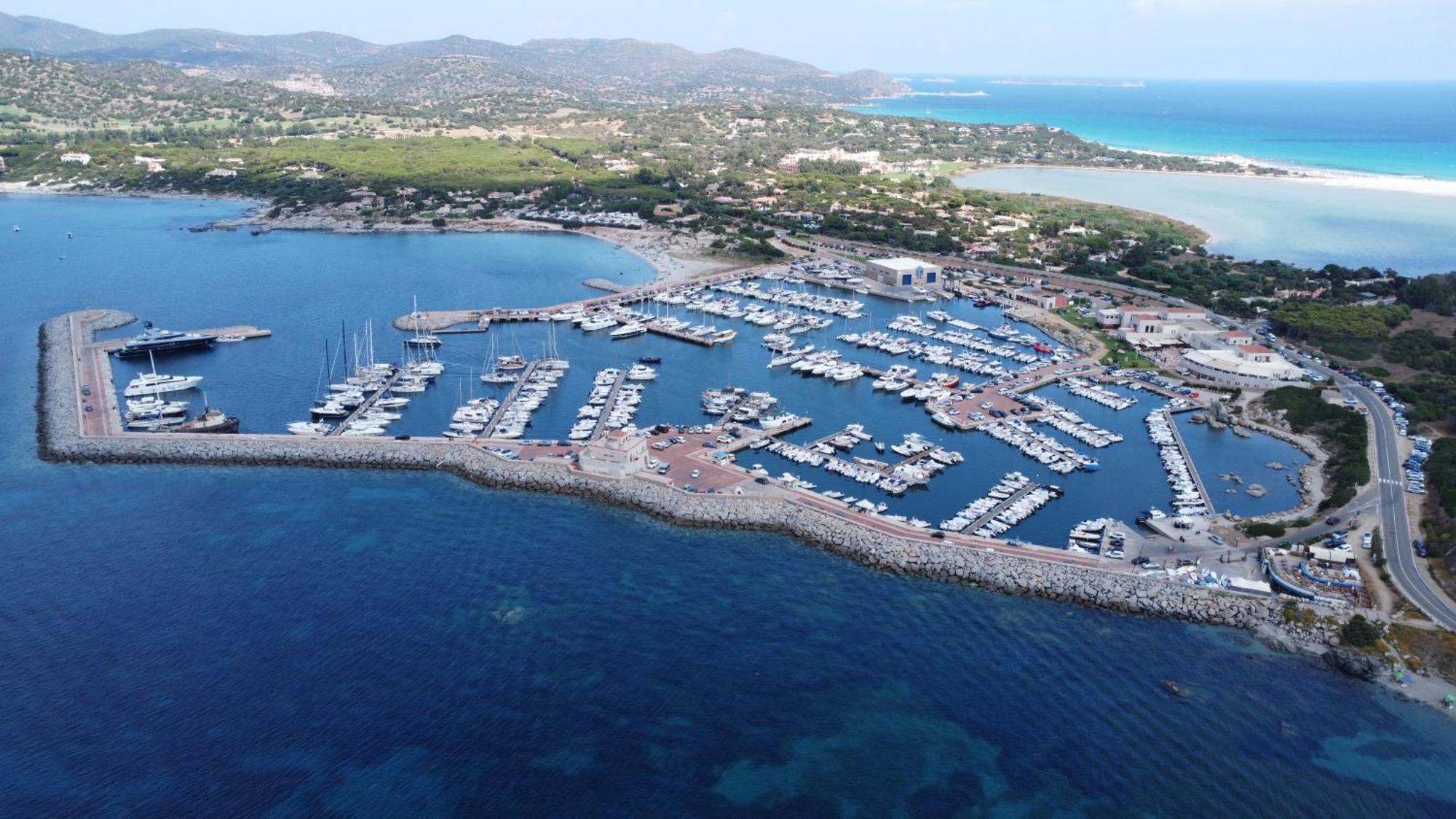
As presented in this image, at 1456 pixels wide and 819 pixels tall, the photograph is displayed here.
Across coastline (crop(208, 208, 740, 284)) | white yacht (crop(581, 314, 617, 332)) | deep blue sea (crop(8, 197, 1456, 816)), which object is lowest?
deep blue sea (crop(8, 197, 1456, 816))

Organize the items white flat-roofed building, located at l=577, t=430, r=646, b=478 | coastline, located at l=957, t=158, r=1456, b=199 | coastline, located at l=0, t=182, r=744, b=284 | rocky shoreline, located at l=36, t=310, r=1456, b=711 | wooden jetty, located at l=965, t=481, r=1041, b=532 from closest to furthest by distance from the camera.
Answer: rocky shoreline, located at l=36, t=310, r=1456, b=711 < wooden jetty, located at l=965, t=481, r=1041, b=532 < white flat-roofed building, located at l=577, t=430, r=646, b=478 < coastline, located at l=0, t=182, r=744, b=284 < coastline, located at l=957, t=158, r=1456, b=199

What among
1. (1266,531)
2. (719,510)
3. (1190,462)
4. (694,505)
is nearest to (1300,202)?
(1190,462)

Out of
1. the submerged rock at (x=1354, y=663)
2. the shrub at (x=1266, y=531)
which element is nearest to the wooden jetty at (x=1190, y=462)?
the shrub at (x=1266, y=531)

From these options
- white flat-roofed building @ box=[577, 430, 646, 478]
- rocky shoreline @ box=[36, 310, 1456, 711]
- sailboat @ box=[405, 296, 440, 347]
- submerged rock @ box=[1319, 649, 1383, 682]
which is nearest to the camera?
submerged rock @ box=[1319, 649, 1383, 682]

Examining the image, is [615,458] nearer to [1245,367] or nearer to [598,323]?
[598,323]

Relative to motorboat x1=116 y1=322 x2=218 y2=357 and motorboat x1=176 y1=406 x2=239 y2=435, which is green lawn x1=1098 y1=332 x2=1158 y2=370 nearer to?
motorboat x1=176 y1=406 x2=239 y2=435

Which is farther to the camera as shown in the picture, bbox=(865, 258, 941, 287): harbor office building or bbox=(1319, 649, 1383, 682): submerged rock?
bbox=(865, 258, 941, 287): harbor office building

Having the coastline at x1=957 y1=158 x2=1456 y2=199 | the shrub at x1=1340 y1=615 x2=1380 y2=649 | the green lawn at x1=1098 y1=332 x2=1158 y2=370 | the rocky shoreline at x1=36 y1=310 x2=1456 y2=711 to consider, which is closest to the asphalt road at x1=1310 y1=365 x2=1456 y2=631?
the shrub at x1=1340 y1=615 x2=1380 y2=649
